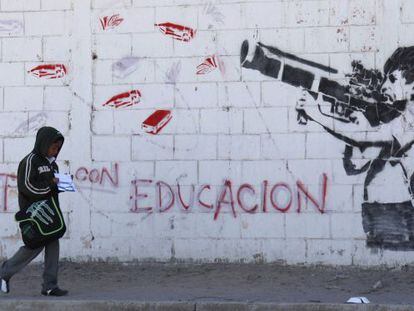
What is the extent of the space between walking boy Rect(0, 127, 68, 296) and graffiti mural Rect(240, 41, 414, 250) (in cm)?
275

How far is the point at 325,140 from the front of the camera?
8.22 m

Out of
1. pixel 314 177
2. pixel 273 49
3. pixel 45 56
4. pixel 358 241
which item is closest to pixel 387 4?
pixel 273 49

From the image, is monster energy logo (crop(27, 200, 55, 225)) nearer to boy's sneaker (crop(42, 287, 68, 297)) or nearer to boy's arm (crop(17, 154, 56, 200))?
boy's arm (crop(17, 154, 56, 200))

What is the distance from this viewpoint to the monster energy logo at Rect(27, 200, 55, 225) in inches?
281

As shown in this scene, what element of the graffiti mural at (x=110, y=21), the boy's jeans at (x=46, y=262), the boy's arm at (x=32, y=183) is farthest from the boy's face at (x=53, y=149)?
the graffiti mural at (x=110, y=21)

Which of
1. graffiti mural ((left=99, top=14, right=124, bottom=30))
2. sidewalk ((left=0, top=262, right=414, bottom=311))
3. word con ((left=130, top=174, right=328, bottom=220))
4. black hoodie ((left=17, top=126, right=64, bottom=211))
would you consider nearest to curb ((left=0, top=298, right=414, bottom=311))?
sidewalk ((left=0, top=262, right=414, bottom=311))

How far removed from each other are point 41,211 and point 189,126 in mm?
2079

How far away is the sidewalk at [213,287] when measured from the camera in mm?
6922

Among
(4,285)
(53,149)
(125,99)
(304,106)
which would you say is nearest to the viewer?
(53,149)

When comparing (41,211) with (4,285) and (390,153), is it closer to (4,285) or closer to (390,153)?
(4,285)

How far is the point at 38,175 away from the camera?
7.17 meters

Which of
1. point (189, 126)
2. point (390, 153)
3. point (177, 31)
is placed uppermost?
point (177, 31)

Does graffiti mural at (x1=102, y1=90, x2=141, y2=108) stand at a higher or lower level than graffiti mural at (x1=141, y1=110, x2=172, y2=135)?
higher

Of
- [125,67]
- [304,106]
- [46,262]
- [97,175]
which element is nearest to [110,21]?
[125,67]
